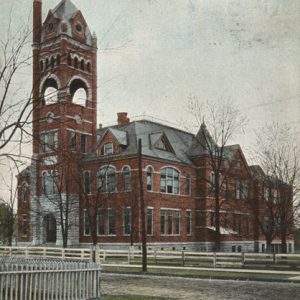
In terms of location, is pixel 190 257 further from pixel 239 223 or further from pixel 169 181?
pixel 239 223

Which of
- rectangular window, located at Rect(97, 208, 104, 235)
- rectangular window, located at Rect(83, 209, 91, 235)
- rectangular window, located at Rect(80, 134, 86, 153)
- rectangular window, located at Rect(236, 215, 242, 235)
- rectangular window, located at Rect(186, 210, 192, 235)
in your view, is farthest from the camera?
rectangular window, located at Rect(236, 215, 242, 235)

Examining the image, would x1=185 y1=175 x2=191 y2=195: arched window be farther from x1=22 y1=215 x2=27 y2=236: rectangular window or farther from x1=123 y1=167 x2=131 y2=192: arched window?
x1=22 y1=215 x2=27 y2=236: rectangular window

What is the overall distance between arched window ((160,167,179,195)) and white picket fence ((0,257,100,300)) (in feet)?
101

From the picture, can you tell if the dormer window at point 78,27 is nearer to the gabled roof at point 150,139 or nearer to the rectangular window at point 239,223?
the gabled roof at point 150,139

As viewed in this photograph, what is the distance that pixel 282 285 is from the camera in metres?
18.8

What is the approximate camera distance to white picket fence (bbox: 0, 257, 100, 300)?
11398mm

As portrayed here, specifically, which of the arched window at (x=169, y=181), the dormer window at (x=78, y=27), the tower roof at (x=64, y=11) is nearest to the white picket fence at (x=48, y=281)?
the arched window at (x=169, y=181)

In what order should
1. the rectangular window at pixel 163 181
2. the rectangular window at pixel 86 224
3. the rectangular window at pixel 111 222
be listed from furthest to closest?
the rectangular window at pixel 86 224 → the rectangular window at pixel 163 181 → the rectangular window at pixel 111 222

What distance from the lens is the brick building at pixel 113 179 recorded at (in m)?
41.8

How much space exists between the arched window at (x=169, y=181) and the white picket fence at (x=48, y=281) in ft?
101

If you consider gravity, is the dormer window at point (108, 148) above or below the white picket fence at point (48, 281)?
above

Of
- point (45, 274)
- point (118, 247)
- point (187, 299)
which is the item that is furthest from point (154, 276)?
point (118, 247)

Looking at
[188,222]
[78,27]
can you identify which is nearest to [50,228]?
[188,222]

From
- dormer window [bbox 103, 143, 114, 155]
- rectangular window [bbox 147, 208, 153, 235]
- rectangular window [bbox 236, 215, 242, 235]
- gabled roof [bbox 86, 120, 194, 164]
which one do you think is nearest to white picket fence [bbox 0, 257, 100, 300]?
gabled roof [bbox 86, 120, 194, 164]
